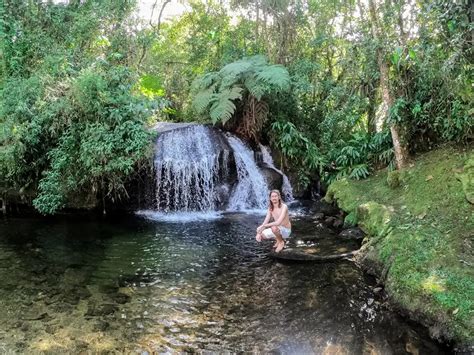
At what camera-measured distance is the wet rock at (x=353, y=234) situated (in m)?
7.60

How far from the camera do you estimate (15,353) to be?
407 cm

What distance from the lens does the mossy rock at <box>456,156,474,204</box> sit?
19.7 feet

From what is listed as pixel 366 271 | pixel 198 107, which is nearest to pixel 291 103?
pixel 198 107

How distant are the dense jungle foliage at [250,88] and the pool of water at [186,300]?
2.45m

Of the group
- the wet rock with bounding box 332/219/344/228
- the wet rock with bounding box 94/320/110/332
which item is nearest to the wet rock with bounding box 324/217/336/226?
the wet rock with bounding box 332/219/344/228

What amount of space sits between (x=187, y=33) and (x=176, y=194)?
10.0 metres

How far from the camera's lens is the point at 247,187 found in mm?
11281

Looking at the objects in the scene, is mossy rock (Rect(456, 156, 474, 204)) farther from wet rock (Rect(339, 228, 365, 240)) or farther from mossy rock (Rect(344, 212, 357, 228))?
mossy rock (Rect(344, 212, 357, 228))

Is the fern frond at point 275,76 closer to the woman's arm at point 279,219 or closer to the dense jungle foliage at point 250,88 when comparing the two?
the dense jungle foliage at point 250,88

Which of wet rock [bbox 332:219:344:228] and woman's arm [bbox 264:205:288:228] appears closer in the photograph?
woman's arm [bbox 264:205:288:228]

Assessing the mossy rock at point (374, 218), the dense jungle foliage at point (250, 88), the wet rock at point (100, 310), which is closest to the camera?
the wet rock at point (100, 310)

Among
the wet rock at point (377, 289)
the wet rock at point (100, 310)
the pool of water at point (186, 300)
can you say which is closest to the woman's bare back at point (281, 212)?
the pool of water at point (186, 300)

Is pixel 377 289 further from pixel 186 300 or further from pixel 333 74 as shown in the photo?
pixel 333 74

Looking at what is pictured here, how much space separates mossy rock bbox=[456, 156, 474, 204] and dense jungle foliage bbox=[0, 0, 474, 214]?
0.87 meters
